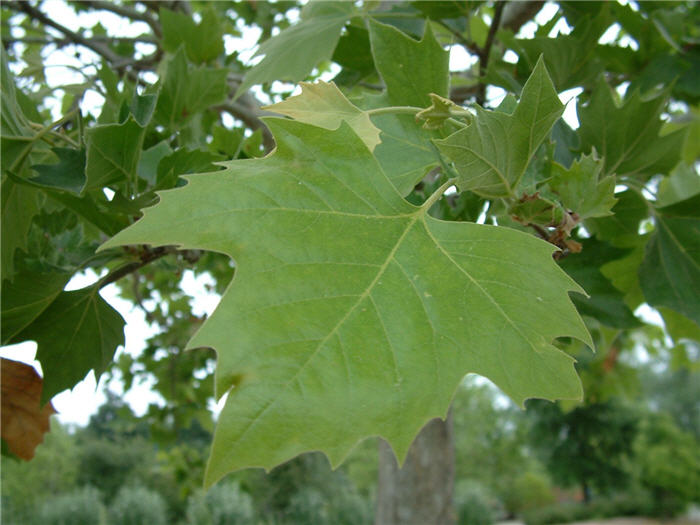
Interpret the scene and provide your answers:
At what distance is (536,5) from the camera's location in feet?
6.43

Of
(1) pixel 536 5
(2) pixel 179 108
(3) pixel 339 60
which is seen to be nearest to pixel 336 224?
(2) pixel 179 108

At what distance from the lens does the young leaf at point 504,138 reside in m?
0.63

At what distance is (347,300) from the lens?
584 millimetres

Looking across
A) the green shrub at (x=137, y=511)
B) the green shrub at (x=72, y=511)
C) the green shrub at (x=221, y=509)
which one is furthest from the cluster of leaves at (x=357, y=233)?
the green shrub at (x=72, y=511)

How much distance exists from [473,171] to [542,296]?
0.16 metres

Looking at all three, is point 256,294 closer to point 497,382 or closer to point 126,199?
point 497,382

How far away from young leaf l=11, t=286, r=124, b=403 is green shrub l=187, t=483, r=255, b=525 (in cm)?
1358

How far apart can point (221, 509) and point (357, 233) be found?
15.0 meters

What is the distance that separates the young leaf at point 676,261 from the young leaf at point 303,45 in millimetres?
722

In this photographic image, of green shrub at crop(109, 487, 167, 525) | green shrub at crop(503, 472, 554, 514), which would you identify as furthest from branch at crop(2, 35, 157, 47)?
green shrub at crop(503, 472, 554, 514)

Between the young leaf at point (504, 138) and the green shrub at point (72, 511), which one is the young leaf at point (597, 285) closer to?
the young leaf at point (504, 138)

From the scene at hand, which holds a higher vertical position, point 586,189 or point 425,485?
point 586,189

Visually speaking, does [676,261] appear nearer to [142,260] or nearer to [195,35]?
[142,260]

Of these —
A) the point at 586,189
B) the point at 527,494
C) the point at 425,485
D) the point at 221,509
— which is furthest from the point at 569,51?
the point at 527,494
